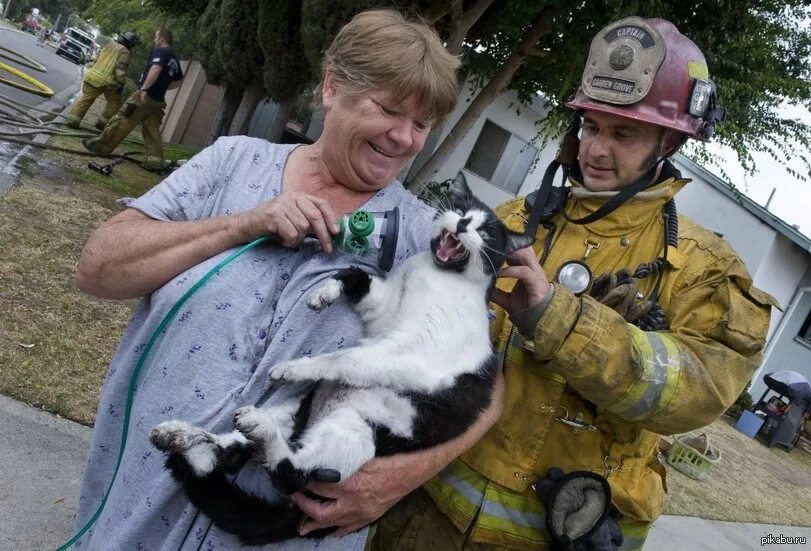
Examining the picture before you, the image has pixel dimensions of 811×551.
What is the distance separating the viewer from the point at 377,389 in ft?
5.98

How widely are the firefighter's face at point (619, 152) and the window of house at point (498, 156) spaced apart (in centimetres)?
1338

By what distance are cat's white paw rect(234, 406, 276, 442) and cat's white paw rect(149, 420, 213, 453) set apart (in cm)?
9

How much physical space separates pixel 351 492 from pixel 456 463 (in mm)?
670

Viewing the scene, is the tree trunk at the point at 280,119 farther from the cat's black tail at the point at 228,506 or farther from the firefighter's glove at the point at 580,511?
the cat's black tail at the point at 228,506

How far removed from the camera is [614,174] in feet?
7.31

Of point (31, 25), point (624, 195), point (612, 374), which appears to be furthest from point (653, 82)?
point (31, 25)

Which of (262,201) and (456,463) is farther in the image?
(456,463)

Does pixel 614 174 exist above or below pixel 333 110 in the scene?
above

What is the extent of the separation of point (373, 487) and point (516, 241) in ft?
2.79

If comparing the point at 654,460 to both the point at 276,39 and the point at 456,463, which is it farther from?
the point at 276,39

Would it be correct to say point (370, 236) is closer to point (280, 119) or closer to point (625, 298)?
point (625, 298)

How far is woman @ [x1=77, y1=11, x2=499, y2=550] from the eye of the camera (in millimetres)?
1667

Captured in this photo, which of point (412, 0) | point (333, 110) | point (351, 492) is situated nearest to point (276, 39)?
point (412, 0)

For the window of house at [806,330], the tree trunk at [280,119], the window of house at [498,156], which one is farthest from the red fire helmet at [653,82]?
the window of house at [806,330]
